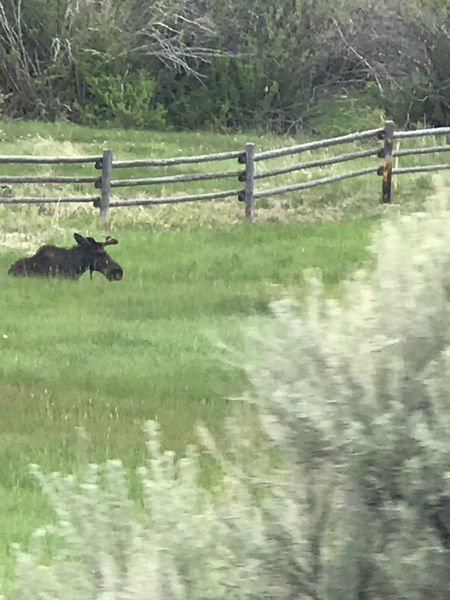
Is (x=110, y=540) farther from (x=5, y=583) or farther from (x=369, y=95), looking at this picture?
(x=369, y=95)

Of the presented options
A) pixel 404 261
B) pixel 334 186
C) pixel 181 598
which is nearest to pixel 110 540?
pixel 181 598

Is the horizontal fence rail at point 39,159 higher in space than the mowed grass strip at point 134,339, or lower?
higher

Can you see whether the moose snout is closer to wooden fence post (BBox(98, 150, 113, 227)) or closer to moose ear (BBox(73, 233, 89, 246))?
moose ear (BBox(73, 233, 89, 246))

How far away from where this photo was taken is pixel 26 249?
43.8 ft

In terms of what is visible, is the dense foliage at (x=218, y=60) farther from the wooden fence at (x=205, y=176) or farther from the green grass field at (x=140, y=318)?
the green grass field at (x=140, y=318)

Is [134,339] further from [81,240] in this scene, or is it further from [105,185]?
[105,185]

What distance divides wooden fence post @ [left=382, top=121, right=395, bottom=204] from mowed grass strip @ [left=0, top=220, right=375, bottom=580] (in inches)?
91.5

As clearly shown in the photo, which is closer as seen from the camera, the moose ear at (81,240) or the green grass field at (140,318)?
the green grass field at (140,318)

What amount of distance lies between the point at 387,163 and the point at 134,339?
858cm

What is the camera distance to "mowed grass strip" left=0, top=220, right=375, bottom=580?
22.6 ft

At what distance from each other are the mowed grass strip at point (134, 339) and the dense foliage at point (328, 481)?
377mm

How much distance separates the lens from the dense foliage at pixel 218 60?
26875 millimetres

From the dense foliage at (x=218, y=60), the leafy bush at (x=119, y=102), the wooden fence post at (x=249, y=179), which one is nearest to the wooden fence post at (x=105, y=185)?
the wooden fence post at (x=249, y=179)

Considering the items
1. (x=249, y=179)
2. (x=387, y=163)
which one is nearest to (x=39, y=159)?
(x=249, y=179)
